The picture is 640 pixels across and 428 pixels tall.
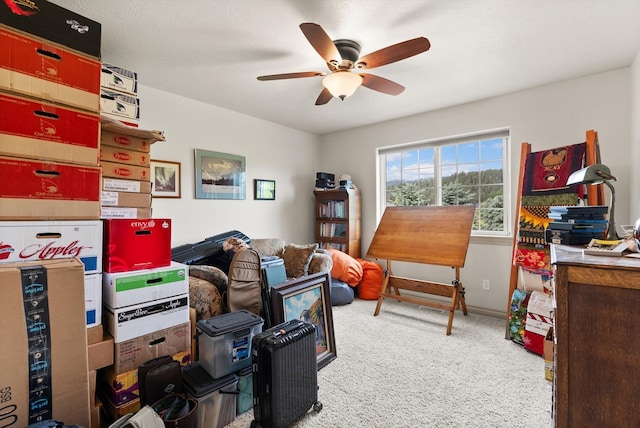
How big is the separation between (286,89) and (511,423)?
334 centimetres

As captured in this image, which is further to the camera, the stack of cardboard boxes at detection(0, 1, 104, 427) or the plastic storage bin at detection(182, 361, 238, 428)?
the plastic storage bin at detection(182, 361, 238, 428)

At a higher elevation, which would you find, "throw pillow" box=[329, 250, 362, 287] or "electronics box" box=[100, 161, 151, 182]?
"electronics box" box=[100, 161, 151, 182]

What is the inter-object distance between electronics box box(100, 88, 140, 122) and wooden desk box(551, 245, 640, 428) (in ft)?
8.29

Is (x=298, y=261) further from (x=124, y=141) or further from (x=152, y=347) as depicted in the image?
(x=124, y=141)

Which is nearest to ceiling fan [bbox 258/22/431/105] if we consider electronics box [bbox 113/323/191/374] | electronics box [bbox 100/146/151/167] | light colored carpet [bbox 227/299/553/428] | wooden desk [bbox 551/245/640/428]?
electronics box [bbox 100/146/151/167]

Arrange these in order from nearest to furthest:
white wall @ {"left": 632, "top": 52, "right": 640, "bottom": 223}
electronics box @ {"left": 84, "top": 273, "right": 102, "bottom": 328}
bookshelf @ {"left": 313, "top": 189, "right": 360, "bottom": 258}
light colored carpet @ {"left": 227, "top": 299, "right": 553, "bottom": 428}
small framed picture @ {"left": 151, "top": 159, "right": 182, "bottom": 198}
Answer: electronics box @ {"left": 84, "top": 273, "right": 102, "bottom": 328}, light colored carpet @ {"left": 227, "top": 299, "right": 553, "bottom": 428}, white wall @ {"left": 632, "top": 52, "right": 640, "bottom": 223}, small framed picture @ {"left": 151, "top": 159, "right": 182, "bottom": 198}, bookshelf @ {"left": 313, "top": 189, "right": 360, "bottom": 258}

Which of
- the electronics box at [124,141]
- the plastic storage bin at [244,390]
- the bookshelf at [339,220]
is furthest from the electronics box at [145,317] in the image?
the bookshelf at [339,220]

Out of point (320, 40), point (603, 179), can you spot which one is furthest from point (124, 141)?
point (603, 179)

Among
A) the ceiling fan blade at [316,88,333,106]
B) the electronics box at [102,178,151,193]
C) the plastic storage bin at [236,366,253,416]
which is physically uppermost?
the ceiling fan blade at [316,88,333,106]

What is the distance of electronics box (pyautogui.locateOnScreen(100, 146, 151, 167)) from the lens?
1832mm

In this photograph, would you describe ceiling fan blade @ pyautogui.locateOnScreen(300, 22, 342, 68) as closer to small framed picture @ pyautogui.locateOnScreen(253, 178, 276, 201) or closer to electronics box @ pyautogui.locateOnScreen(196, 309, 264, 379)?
electronics box @ pyautogui.locateOnScreen(196, 309, 264, 379)

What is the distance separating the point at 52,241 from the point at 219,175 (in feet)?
8.26

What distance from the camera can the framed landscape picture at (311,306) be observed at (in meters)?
2.26

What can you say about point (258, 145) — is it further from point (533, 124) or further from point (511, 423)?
point (511, 423)
